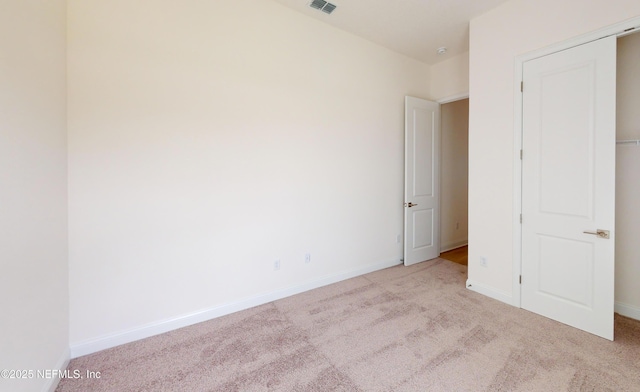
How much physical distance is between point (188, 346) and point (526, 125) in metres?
3.70

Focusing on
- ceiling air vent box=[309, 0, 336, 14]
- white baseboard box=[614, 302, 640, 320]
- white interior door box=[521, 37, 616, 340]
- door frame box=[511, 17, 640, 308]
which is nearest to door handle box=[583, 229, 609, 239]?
white interior door box=[521, 37, 616, 340]

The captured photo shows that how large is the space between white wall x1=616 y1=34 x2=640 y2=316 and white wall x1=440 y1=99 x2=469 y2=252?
7.05 feet

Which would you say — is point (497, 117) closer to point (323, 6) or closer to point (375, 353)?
point (323, 6)

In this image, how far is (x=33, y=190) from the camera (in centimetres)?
144

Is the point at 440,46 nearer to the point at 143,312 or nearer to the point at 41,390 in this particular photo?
the point at 143,312

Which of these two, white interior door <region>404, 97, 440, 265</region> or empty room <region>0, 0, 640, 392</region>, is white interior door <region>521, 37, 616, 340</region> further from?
white interior door <region>404, 97, 440, 265</region>

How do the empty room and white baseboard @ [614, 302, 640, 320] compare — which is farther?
white baseboard @ [614, 302, 640, 320]

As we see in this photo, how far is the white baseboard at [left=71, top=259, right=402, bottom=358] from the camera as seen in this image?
1.95 metres

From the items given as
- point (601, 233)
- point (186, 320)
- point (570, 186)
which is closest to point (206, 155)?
point (186, 320)

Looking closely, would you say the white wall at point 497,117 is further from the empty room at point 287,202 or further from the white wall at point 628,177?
the white wall at point 628,177

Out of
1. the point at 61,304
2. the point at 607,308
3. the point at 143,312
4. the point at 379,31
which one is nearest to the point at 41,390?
the point at 61,304

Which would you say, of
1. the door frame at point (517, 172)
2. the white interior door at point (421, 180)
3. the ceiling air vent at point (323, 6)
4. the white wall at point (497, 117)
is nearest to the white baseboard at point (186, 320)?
the white interior door at point (421, 180)

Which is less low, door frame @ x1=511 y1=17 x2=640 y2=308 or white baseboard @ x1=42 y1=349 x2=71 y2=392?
door frame @ x1=511 y1=17 x2=640 y2=308

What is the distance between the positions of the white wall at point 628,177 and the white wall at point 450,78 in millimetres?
1518
